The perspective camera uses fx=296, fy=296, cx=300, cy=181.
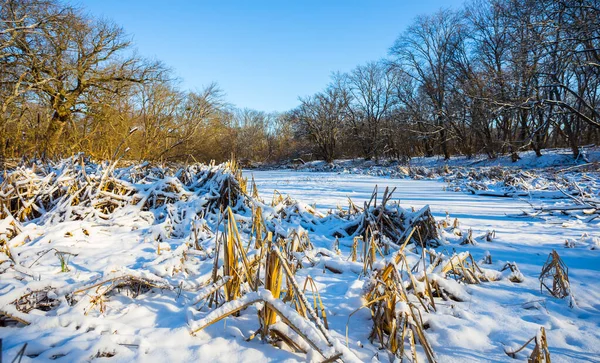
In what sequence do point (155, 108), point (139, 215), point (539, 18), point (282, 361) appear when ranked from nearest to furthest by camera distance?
point (282, 361)
point (139, 215)
point (539, 18)
point (155, 108)

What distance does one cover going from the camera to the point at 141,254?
2650mm

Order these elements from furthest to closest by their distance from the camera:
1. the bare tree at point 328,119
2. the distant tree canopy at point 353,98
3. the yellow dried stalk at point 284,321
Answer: the bare tree at point 328,119 → the distant tree canopy at point 353,98 → the yellow dried stalk at point 284,321

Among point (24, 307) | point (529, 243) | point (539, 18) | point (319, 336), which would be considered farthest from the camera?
point (539, 18)

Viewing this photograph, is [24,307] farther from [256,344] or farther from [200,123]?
[200,123]

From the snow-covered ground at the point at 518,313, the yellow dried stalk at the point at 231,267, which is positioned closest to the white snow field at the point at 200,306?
the snow-covered ground at the point at 518,313

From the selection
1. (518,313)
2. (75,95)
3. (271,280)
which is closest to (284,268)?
(271,280)

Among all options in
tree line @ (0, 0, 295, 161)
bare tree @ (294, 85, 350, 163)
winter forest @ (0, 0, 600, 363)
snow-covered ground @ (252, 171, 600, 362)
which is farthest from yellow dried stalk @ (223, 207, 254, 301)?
bare tree @ (294, 85, 350, 163)

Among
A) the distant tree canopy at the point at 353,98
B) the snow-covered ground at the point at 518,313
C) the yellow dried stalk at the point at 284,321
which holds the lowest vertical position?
the snow-covered ground at the point at 518,313

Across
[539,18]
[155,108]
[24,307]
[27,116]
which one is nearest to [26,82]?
[27,116]

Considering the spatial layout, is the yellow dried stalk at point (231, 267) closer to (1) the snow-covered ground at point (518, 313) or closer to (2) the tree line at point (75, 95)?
(1) the snow-covered ground at point (518, 313)

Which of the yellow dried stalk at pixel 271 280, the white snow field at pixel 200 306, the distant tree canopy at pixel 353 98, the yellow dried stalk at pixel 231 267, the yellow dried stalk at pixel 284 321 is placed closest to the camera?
the yellow dried stalk at pixel 284 321

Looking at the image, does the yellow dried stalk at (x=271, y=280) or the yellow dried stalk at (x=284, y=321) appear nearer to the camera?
the yellow dried stalk at (x=284, y=321)

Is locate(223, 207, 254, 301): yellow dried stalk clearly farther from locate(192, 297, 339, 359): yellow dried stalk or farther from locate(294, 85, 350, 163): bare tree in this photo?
locate(294, 85, 350, 163): bare tree

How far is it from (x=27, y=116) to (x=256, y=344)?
38.9ft
